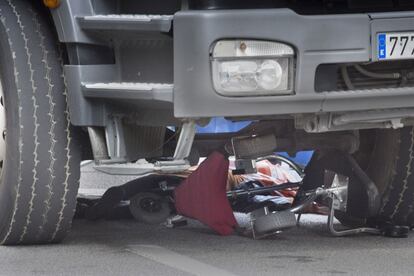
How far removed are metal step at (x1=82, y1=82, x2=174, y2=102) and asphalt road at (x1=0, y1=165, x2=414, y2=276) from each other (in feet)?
2.49

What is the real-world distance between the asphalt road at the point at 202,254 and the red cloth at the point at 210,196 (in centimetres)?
9

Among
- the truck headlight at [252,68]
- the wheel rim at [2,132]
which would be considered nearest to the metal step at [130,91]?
the truck headlight at [252,68]

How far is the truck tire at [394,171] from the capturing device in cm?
575

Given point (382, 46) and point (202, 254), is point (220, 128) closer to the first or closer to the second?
point (202, 254)

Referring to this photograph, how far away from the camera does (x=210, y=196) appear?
18.6 feet

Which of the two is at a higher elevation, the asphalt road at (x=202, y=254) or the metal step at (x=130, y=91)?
the metal step at (x=130, y=91)

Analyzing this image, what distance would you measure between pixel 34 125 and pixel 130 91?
57cm

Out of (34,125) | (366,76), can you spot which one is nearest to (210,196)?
(34,125)

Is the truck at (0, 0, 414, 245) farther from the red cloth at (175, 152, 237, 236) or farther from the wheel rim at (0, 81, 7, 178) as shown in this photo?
the red cloth at (175, 152, 237, 236)

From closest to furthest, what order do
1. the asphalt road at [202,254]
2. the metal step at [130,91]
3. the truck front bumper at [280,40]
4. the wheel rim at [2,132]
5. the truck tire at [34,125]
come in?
the truck front bumper at [280,40] < the metal step at [130,91] < the asphalt road at [202,254] < the truck tire at [34,125] < the wheel rim at [2,132]

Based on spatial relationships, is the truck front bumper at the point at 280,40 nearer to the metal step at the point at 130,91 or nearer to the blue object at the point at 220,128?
the metal step at the point at 130,91

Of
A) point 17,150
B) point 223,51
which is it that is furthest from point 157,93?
point 17,150

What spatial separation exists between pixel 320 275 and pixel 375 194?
3.72 ft

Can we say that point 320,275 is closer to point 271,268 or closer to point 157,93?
point 271,268
